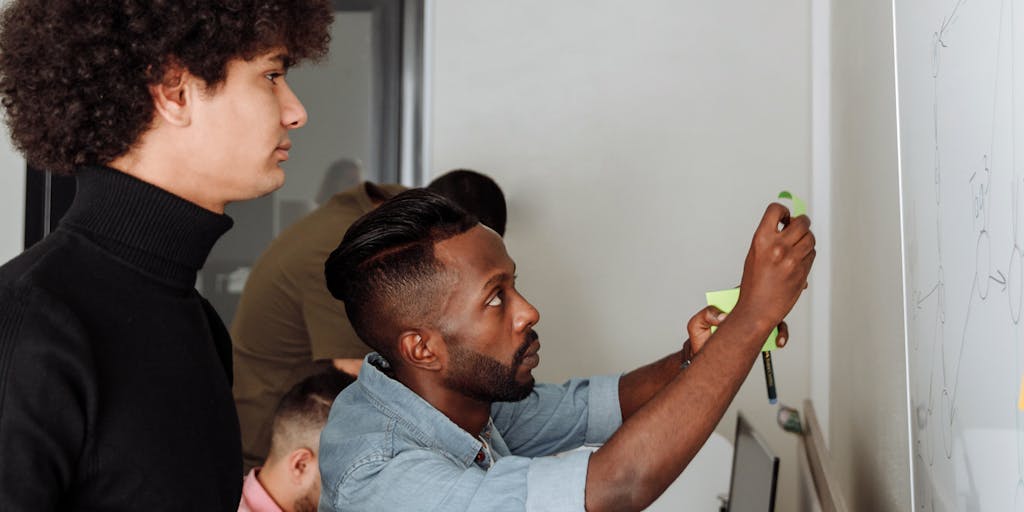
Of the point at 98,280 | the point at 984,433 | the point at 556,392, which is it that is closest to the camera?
the point at 984,433

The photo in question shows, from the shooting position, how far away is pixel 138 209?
1094 mm

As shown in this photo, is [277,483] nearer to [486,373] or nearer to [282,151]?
[486,373]

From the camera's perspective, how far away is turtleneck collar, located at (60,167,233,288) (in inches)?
42.4

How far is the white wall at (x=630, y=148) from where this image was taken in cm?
326

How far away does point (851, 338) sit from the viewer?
2.35 meters

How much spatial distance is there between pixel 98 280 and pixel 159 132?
0.53 ft

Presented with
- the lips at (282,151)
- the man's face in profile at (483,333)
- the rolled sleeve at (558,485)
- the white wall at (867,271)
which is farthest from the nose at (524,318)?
the white wall at (867,271)

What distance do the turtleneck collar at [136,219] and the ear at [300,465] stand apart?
0.95 m

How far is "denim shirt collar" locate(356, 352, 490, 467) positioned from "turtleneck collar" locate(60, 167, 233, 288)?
0.34 m

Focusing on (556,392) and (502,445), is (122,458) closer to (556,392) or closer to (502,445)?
(502,445)

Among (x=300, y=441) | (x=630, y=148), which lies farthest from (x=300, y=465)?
(x=630, y=148)

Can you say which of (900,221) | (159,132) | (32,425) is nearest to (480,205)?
(900,221)

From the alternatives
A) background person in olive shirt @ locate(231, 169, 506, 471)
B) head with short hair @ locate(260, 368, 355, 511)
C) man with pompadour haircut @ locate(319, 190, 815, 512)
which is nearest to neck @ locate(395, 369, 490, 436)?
man with pompadour haircut @ locate(319, 190, 815, 512)

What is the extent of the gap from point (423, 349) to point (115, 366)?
45 centimetres
